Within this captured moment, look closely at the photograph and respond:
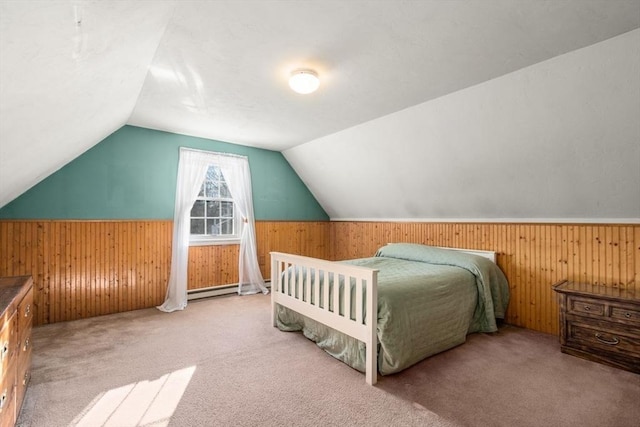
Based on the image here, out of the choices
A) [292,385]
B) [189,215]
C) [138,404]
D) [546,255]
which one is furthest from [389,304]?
[189,215]

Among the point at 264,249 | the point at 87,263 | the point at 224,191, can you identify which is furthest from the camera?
the point at 264,249

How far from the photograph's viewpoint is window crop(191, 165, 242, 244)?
4305 mm

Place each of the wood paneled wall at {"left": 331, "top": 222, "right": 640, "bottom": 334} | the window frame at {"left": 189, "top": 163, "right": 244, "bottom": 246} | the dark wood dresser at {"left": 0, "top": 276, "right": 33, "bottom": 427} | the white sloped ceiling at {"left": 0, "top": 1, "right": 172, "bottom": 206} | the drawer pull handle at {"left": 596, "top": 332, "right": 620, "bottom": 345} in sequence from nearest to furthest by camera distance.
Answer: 1. the white sloped ceiling at {"left": 0, "top": 1, "right": 172, "bottom": 206}
2. the dark wood dresser at {"left": 0, "top": 276, "right": 33, "bottom": 427}
3. the drawer pull handle at {"left": 596, "top": 332, "right": 620, "bottom": 345}
4. the wood paneled wall at {"left": 331, "top": 222, "right": 640, "bottom": 334}
5. the window frame at {"left": 189, "top": 163, "right": 244, "bottom": 246}

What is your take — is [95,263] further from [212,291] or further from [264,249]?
[264,249]

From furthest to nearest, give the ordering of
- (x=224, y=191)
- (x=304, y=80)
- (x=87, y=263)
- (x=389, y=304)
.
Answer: (x=224, y=191)
(x=87, y=263)
(x=304, y=80)
(x=389, y=304)

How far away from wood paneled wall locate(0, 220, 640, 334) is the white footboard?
5.66 feet

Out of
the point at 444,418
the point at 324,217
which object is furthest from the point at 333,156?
the point at 444,418

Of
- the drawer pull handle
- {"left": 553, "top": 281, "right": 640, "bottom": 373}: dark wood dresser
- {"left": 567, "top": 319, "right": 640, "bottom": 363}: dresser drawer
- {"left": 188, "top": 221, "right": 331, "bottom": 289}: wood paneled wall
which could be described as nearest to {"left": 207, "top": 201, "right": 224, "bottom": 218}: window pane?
{"left": 188, "top": 221, "right": 331, "bottom": 289}: wood paneled wall

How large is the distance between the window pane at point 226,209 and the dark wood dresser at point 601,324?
12.9 ft

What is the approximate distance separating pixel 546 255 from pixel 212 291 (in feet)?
13.1

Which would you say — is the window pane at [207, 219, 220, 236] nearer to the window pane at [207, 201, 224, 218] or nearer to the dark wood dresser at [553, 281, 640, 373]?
the window pane at [207, 201, 224, 218]

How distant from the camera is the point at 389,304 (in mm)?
2203

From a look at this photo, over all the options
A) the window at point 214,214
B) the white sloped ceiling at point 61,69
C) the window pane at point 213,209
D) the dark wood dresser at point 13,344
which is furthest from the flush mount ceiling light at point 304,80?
the window pane at point 213,209

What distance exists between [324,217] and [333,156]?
1.61 metres
